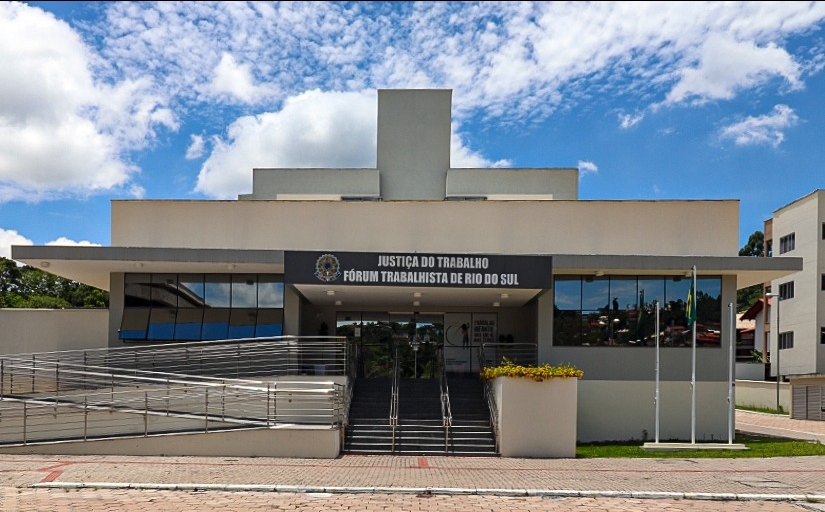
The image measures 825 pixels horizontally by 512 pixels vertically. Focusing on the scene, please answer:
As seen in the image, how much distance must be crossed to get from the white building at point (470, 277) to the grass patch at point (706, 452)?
1411 mm

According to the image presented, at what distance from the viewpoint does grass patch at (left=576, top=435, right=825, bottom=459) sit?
17.8 metres

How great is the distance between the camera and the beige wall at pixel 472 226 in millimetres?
23953

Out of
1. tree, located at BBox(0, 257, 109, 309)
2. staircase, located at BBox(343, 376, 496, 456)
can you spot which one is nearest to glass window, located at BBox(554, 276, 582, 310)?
staircase, located at BBox(343, 376, 496, 456)

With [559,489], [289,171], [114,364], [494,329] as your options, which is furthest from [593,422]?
[289,171]

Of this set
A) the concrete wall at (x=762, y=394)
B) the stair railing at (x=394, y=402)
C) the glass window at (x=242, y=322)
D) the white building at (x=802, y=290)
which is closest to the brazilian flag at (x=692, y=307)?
the stair railing at (x=394, y=402)

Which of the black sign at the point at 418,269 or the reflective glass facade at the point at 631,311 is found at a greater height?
the black sign at the point at 418,269

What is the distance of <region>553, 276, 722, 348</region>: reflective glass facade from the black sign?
264 centimetres

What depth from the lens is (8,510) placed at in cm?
1103

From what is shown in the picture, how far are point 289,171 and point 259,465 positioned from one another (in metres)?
19.6

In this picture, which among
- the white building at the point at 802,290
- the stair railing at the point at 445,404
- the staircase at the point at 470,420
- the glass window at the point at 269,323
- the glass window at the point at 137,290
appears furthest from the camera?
the white building at the point at 802,290

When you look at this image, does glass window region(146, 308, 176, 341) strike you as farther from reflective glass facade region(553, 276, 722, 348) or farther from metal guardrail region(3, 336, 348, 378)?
reflective glass facade region(553, 276, 722, 348)

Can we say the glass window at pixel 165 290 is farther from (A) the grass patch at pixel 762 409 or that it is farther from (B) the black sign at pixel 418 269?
(A) the grass patch at pixel 762 409

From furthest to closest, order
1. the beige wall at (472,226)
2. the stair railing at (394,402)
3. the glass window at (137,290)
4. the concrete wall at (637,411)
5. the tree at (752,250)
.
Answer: the tree at (752,250), the beige wall at (472,226), the glass window at (137,290), the concrete wall at (637,411), the stair railing at (394,402)

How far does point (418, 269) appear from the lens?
20.2 metres
